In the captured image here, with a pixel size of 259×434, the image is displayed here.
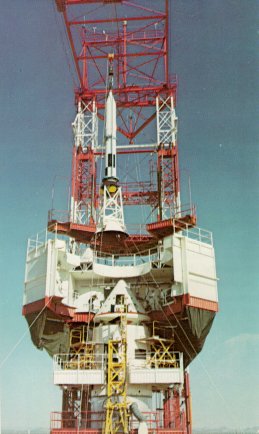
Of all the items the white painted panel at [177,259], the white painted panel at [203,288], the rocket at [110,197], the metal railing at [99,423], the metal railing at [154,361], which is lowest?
the metal railing at [99,423]

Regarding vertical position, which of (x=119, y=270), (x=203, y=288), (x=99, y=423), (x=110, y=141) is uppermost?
(x=110, y=141)

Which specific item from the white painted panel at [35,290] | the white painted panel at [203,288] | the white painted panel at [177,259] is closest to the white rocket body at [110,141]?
the white painted panel at [177,259]

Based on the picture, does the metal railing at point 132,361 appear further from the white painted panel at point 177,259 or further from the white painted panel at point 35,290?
the white painted panel at point 177,259

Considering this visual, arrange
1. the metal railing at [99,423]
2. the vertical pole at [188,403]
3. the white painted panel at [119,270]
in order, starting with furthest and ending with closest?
1. the white painted panel at [119,270]
2. the vertical pole at [188,403]
3. the metal railing at [99,423]

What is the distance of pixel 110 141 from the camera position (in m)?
45.8

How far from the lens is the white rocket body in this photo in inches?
1757

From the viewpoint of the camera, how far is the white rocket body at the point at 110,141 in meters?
44.6

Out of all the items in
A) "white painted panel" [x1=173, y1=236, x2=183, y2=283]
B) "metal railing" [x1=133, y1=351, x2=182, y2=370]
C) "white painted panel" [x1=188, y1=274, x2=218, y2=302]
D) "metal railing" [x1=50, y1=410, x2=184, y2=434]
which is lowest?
"metal railing" [x1=50, y1=410, x2=184, y2=434]

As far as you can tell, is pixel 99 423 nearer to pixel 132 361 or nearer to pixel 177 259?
pixel 132 361

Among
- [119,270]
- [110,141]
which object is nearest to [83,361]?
[119,270]

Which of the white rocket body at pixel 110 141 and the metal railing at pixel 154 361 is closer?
the metal railing at pixel 154 361

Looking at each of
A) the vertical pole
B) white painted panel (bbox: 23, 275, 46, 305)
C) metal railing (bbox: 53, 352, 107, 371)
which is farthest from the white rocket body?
the vertical pole

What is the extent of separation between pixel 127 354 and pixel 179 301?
213 inches

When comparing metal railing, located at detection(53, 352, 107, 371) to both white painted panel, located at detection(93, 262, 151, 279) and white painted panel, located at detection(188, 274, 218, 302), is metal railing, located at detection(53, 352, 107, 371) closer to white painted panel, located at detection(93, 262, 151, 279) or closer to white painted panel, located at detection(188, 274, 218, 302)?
white painted panel, located at detection(93, 262, 151, 279)
